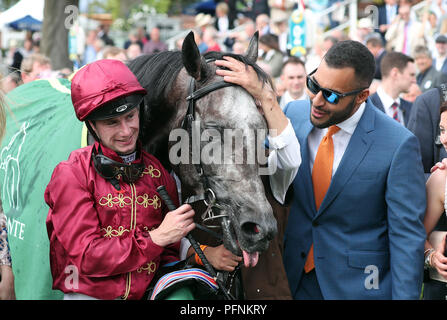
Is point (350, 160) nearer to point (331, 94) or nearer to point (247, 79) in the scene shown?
point (331, 94)

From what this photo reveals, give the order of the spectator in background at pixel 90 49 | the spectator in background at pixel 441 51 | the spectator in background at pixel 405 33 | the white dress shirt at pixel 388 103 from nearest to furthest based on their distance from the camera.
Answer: the white dress shirt at pixel 388 103 → the spectator in background at pixel 441 51 → the spectator in background at pixel 405 33 → the spectator in background at pixel 90 49

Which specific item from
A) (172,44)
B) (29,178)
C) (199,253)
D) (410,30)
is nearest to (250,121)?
(199,253)

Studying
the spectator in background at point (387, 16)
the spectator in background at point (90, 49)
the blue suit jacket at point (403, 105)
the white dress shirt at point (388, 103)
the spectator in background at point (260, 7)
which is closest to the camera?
the blue suit jacket at point (403, 105)

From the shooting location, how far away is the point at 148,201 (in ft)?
9.29

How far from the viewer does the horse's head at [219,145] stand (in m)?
2.68

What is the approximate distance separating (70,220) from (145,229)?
38 cm

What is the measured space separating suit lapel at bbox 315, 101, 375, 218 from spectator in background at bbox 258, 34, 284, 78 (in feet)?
24.2

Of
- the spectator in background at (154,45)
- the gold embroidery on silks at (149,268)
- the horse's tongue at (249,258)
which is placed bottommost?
the gold embroidery on silks at (149,268)

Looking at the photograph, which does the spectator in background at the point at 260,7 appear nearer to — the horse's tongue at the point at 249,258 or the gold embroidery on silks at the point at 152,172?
the gold embroidery on silks at the point at 152,172

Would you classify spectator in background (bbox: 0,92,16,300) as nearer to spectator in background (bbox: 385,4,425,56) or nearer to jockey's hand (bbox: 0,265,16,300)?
jockey's hand (bbox: 0,265,16,300)

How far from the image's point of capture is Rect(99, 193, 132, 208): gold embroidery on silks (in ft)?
8.89

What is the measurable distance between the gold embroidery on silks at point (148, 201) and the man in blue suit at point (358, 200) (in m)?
0.92

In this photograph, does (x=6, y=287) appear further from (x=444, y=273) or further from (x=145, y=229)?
(x=444, y=273)

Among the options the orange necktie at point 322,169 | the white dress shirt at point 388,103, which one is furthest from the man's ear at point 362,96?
the white dress shirt at point 388,103
